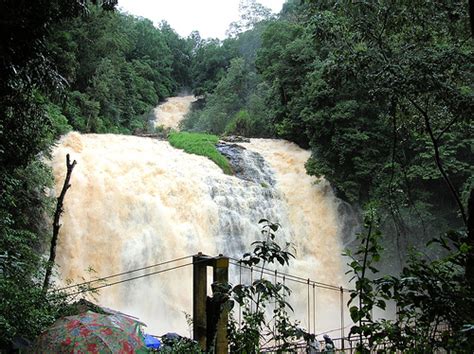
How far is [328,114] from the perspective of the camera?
14.9 m

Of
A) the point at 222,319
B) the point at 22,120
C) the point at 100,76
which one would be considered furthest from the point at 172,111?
the point at 222,319

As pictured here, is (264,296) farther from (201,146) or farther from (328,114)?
(201,146)

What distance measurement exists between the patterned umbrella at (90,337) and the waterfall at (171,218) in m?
5.97

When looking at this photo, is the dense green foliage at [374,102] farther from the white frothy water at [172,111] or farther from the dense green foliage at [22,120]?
the dense green foliage at [22,120]

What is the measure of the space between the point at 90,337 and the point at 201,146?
1221 cm

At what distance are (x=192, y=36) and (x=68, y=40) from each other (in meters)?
25.8

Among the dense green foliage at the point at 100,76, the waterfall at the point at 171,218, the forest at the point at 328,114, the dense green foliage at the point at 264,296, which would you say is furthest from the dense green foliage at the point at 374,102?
the dense green foliage at the point at 100,76

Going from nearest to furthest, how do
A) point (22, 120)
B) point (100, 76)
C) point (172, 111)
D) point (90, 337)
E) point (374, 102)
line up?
point (90, 337) < point (22, 120) < point (374, 102) < point (100, 76) < point (172, 111)

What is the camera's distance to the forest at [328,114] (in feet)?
6.86

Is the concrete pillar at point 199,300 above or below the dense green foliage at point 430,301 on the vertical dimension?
above

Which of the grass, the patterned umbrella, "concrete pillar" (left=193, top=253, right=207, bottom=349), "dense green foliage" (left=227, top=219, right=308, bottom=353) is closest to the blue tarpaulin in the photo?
"concrete pillar" (left=193, top=253, right=207, bottom=349)

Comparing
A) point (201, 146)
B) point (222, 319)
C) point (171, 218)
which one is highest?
point (201, 146)

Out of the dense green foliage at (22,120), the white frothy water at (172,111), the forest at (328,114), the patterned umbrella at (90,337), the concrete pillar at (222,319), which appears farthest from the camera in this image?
the white frothy water at (172,111)

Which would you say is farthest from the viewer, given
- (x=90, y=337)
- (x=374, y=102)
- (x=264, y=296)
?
(x=374, y=102)
